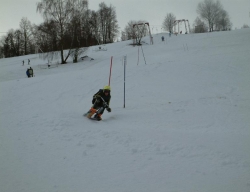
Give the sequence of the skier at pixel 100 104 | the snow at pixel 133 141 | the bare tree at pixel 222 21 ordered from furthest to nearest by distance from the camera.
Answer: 1. the bare tree at pixel 222 21
2. the skier at pixel 100 104
3. the snow at pixel 133 141

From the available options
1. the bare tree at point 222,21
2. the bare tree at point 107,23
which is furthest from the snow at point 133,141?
the bare tree at point 222,21

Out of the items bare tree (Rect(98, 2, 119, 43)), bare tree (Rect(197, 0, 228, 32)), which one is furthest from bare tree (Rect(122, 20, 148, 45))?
bare tree (Rect(197, 0, 228, 32))

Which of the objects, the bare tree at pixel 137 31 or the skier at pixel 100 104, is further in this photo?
the bare tree at pixel 137 31

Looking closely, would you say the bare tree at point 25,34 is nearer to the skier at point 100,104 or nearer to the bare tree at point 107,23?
the bare tree at point 107,23

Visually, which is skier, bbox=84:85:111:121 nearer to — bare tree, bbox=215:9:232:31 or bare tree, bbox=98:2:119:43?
bare tree, bbox=98:2:119:43

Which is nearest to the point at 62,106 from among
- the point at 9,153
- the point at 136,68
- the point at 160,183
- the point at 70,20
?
the point at 9,153

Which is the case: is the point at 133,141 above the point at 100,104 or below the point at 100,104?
below

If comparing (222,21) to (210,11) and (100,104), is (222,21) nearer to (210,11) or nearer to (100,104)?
(210,11)

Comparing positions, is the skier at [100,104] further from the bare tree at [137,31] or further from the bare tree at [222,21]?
the bare tree at [222,21]

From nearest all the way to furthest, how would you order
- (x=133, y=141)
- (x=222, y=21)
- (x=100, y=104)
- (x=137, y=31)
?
(x=133, y=141) → (x=100, y=104) → (x=137, y=31) → (x=222, y=21)

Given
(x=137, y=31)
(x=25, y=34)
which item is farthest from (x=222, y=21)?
(x=25, y=34)

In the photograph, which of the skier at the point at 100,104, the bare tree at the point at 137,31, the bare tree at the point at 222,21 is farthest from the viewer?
the bare tree at the point at 222,21

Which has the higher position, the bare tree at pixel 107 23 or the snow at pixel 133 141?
the bare tree at pixel 107 23

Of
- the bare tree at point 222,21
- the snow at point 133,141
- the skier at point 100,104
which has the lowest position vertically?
the snow at point 133,141
